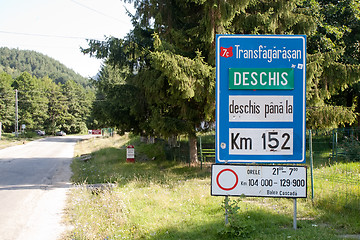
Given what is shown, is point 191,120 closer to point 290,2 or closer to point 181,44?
point 181,44

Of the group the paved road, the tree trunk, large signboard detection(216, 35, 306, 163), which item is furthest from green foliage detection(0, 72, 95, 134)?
large signboard detection(216, 35, 306, 163)

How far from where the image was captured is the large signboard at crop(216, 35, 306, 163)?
16.7ft

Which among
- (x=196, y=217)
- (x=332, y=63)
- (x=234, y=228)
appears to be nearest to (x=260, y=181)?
(x=234, y=228)

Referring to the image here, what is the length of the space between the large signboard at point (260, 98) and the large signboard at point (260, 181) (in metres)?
0.14

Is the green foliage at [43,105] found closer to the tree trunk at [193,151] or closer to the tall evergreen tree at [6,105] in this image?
the tall evergreen tree at [6,105]

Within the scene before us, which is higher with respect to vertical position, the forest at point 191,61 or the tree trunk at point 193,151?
the forest at point 191,61

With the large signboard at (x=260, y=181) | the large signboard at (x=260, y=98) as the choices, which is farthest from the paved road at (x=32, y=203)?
the large signboard at (x=260, y=98)

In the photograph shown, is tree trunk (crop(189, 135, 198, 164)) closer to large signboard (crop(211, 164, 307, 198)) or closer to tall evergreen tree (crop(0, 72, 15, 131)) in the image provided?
large signboard (crop(211, 164, 307, 198))

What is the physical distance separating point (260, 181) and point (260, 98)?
1.32 meters

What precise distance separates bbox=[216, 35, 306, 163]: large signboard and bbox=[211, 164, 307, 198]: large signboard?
0.14m

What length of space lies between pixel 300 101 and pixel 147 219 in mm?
3681

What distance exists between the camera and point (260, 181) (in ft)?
16.6

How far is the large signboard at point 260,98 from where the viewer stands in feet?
16.7

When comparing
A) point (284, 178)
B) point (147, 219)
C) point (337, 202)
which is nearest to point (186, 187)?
point (147, 219)
